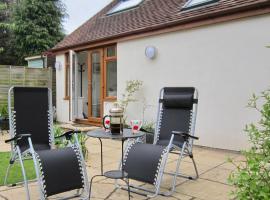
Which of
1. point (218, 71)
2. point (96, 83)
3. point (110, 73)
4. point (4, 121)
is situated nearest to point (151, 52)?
point (218, 71)

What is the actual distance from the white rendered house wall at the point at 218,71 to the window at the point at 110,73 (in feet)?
4.99

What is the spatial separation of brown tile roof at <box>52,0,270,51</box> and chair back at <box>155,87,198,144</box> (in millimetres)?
2431

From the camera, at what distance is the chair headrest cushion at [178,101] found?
4.58m

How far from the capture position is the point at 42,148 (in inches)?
163

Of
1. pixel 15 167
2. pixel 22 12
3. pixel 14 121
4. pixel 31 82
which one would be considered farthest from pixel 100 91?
pixel 22 12

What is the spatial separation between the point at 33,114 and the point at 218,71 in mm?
3833

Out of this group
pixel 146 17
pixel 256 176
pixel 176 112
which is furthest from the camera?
pixel 146 17

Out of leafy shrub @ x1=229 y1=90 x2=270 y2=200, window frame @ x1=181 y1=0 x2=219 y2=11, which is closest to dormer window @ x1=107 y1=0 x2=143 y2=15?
window frame @ x1=181 y1=0 x2=219 y2=11

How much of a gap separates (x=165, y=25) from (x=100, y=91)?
3341 millimetres

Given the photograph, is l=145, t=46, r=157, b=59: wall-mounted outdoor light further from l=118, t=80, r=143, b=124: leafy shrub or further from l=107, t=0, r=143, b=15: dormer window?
l=107, t=0, r=143, b=15: dormer window

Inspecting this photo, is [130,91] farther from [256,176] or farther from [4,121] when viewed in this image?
[256,176]

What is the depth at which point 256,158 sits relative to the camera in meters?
2.04

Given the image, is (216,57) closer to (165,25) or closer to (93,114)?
(165,25)

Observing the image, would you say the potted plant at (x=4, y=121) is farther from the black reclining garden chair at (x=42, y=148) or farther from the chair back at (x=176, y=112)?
the chair back at (x=176, y=112)
